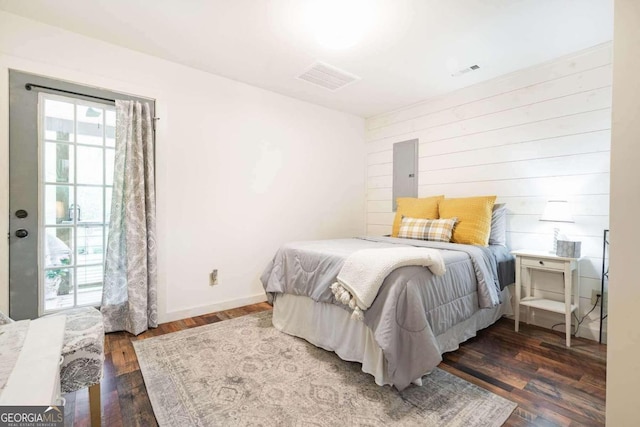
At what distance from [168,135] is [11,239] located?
4.39 feet

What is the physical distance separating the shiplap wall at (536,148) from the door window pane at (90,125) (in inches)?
129

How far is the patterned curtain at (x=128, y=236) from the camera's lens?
2371 mm

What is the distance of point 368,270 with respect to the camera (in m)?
1.72

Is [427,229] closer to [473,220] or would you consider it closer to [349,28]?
[473,220]

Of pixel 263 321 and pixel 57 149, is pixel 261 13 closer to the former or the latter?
pixel 57 149

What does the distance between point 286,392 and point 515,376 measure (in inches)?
56.0

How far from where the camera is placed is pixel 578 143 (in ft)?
8.00

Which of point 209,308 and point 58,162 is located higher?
point 58,162

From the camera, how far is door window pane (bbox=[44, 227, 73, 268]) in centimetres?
221

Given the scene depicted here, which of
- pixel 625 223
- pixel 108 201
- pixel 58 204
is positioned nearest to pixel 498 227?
pixel 625 223

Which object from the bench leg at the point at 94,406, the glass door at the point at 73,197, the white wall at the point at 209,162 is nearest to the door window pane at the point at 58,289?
the glass door at the point at 73,197

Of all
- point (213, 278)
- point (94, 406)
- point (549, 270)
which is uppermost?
point (549, 270)

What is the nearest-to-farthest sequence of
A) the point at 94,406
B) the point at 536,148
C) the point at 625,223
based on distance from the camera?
the point at 625,223
the point at 94,406
the point at 536,148

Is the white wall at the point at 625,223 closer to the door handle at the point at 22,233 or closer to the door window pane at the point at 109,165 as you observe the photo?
the door window pane at the point at 109,165
